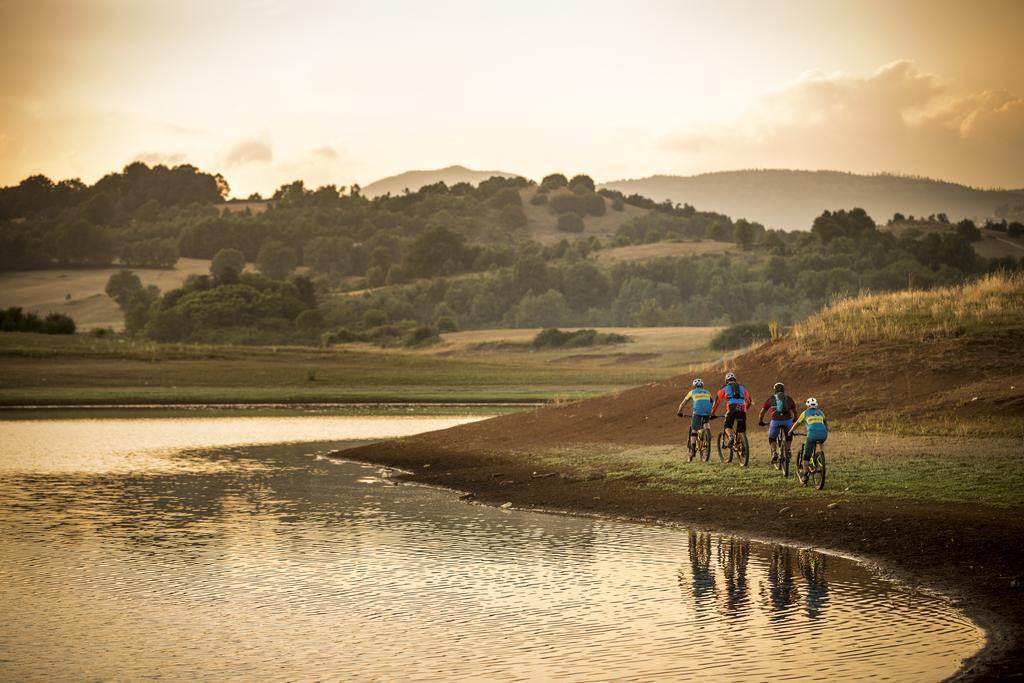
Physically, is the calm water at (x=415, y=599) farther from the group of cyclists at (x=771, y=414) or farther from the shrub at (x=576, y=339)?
the shrub at (x=576, y=339)

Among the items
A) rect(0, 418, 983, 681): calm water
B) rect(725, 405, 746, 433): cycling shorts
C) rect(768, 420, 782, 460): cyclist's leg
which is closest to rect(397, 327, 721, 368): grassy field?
rect(725, 405, 746, 433): cycling shorts

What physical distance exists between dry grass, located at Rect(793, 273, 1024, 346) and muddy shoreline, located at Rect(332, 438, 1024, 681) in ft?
46.4

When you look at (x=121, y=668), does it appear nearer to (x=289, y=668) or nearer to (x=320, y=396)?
(x=289, y=668)

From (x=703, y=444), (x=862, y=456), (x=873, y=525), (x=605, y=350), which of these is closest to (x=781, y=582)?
(x=873, y=525)

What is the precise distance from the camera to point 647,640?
1652cm

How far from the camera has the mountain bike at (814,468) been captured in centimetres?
2686

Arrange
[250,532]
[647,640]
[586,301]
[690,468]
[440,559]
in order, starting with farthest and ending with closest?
[586,301]
[690,468]
[250,532]
[440,559]
[647,640]

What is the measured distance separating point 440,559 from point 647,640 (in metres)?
6.66

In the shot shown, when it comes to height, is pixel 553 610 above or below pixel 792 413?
below

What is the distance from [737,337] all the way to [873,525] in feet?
340

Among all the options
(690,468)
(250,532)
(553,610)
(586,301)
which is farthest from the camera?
(586,301)

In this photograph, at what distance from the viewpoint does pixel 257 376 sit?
8869cm

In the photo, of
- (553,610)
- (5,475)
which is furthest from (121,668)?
(5,475)

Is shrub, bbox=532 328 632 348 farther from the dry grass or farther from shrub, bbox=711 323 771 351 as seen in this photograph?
the dry grass
